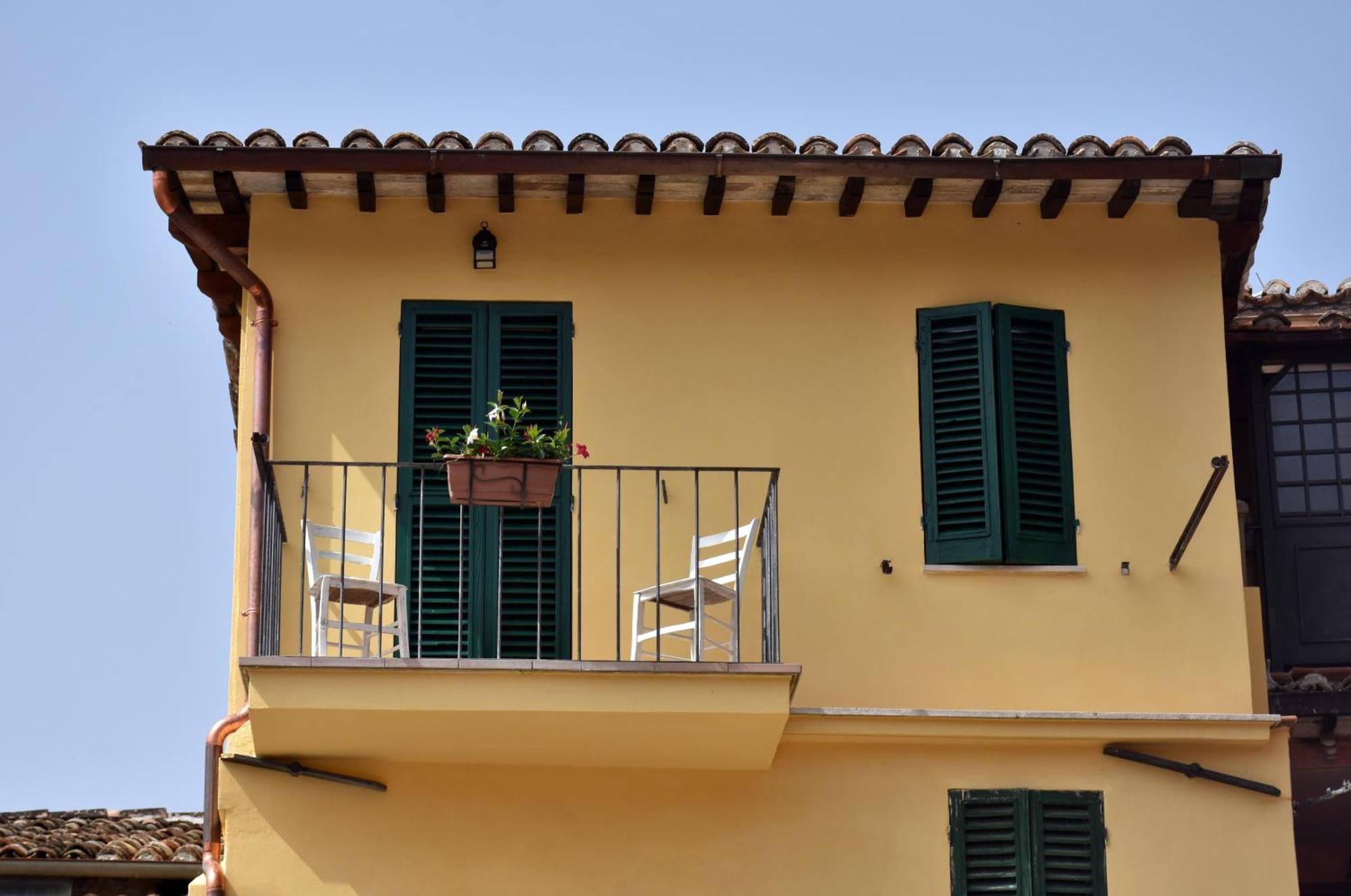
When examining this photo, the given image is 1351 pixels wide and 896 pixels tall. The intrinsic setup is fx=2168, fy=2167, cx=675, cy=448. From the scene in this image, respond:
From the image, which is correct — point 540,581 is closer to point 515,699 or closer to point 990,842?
point 515,699

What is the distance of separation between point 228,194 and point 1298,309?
6734mm

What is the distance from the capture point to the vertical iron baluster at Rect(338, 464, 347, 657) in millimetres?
10891

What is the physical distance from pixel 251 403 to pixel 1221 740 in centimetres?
564

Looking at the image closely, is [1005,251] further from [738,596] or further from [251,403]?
[251,403]

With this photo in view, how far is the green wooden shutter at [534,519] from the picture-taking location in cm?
1186

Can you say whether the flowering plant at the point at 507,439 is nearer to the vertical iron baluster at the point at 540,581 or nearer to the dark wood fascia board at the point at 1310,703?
the vertical iron baluster at the point at 540,581

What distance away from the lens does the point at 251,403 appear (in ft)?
39.8

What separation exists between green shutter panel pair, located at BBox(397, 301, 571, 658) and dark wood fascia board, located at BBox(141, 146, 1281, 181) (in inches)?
33.9

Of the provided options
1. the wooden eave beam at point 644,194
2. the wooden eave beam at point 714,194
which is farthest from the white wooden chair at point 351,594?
the wooden eave beam at point 714,194

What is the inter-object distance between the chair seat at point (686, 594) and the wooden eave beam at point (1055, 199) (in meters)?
3.05

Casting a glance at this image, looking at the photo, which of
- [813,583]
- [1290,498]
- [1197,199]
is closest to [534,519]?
[813,583]

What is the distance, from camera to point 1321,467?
45.0 ft

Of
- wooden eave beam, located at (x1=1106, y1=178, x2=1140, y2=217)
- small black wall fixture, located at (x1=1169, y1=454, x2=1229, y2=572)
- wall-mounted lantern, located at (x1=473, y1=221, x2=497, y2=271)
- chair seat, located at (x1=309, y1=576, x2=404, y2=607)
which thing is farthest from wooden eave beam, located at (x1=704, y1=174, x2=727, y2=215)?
small black wall fixture, located at (x1=1169, y1=454, x2=1229, y2=572)

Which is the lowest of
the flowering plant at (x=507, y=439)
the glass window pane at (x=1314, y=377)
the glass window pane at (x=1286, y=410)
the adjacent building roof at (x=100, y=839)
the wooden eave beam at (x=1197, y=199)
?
the adjacent building roof at (x=100, y=839)
